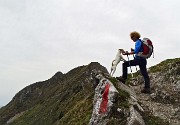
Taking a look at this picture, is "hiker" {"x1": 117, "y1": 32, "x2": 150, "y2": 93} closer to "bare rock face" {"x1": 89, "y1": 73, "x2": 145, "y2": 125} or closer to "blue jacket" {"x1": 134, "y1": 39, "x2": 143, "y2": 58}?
"blue jacket" {"x1": 134, "y1": 39, "x2": 143, "y2": 58}

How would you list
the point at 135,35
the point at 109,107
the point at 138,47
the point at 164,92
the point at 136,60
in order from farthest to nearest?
the point at 164,92
the point at 136,60
the point at 135,35
the point at 138,47
the point at 109,107

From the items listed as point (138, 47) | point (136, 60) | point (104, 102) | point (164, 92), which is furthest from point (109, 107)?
point (164, 92)

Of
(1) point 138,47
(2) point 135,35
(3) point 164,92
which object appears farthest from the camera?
(3) point 164,92

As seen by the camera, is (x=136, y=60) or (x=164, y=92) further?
(x=164, y=92)

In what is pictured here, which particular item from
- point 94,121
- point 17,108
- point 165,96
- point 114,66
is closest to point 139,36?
point 114,66

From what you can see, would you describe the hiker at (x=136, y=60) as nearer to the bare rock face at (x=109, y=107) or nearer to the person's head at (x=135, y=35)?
the person's head at (x=135, y=35)

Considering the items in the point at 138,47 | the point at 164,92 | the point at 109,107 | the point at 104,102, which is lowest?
the point at 109,107

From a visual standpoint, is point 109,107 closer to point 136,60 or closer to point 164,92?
point 136,60

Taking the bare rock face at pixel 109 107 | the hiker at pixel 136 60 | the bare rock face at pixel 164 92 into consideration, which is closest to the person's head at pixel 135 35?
the hiker at pixel 136 60

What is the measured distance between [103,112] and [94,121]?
36.9 inches

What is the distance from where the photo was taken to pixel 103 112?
20.1 m

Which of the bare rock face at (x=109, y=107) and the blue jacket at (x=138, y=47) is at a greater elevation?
the blue jacket at (x=138, y=47)

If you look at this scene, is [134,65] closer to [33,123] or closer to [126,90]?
[126,90]

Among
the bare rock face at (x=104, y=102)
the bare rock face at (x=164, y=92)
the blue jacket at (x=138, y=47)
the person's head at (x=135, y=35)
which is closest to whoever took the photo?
the bare rock face at (x=104, y=102)
